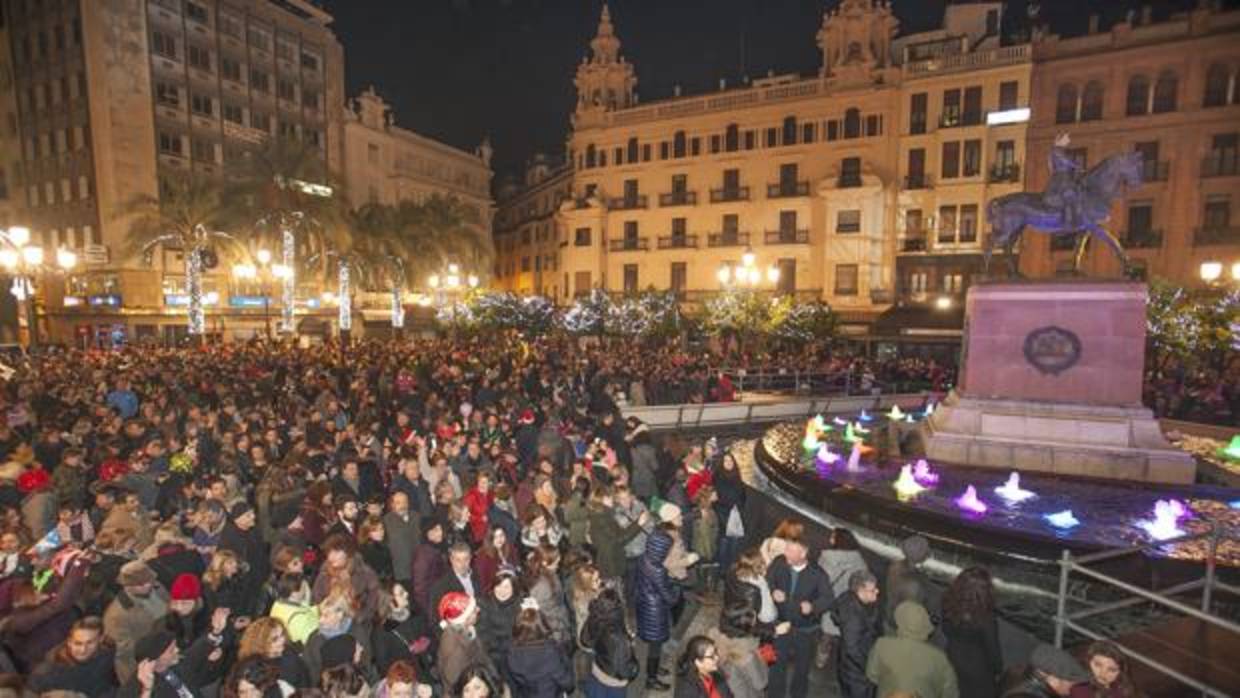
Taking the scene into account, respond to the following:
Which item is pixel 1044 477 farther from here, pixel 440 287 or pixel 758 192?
pixel 440 287

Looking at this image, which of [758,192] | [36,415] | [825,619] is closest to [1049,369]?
[825,619]

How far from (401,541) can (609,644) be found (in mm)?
2857

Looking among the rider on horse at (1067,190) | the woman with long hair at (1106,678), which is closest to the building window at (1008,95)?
the rider on horse at (1067,190)

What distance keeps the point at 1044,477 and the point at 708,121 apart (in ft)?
121

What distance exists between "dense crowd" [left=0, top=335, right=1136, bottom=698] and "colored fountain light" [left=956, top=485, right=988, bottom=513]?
3319 mm

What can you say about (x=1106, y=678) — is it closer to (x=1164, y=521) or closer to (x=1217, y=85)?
(x=1164, y=521)

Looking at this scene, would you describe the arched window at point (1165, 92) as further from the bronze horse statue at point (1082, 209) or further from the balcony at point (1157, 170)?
the bronze horse statue at point (1082, 209)

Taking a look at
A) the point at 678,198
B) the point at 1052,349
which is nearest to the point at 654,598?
the point at 1052,349

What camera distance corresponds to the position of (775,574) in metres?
5.71

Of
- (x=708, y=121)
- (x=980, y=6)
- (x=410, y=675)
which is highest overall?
(x=980, y=6)

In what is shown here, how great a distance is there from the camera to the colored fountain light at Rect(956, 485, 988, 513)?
10.0 meters

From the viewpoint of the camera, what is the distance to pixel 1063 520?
940 cm

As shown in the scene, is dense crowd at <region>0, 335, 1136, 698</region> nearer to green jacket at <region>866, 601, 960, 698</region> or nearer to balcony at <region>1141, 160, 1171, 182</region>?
green jacket at <region>866, 601, 960, 698</region>

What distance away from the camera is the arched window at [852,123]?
131ft
